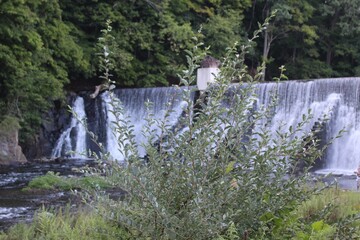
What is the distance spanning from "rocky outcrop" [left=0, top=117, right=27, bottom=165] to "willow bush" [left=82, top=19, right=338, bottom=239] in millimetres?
15834

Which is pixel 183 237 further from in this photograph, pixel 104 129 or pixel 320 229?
pixel 104 129

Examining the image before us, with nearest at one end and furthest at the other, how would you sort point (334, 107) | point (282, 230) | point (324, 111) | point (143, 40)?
1. point (282, 230)
2. point (324, 111)
3. point (334, 107)
4. point (143, 40)

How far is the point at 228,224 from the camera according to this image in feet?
8.96

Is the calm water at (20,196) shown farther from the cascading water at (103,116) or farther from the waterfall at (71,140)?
the cascading water at (103,116)

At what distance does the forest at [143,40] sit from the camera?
18734mm

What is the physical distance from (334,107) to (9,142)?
442 inches

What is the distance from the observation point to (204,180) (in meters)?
2.86

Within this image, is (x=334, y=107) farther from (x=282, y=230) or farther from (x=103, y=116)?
(x=282, y=230)

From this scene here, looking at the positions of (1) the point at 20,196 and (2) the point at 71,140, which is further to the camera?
(2) the point at 71,140

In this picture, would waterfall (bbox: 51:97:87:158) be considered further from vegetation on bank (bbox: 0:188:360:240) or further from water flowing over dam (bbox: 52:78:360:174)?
vegetation on bank (bbox: 0:188:360:240)

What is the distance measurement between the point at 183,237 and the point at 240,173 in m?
0.53

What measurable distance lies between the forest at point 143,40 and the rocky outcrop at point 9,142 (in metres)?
1.02

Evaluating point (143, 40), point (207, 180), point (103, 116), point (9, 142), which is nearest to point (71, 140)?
point (103, 116)

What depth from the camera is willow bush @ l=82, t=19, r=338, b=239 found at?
2820 millimetres
